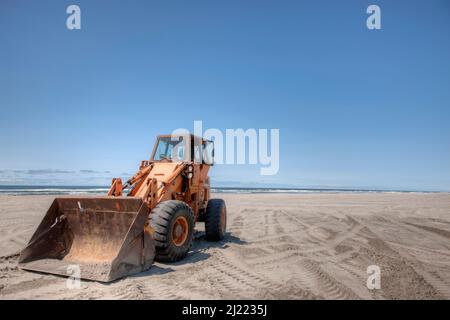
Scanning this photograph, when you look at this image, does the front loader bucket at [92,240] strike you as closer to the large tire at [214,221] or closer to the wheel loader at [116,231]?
the wheel loader at [116,231]

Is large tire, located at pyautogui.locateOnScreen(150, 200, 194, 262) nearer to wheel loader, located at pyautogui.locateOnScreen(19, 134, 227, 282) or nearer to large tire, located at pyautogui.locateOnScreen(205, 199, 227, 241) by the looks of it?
wheel loader, located at pyautogui.locateOnScreen(19, 134, 227, 282)

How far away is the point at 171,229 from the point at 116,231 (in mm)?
993

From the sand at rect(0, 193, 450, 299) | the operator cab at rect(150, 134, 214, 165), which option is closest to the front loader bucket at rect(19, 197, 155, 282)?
the sand at rect(0, 193, 450, 299)

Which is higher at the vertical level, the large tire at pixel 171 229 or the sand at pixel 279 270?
the large tire at pixel 171 229

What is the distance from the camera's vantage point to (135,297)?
14.6ft

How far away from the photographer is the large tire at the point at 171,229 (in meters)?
5.92

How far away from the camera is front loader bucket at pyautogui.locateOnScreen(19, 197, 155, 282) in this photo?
17.4 feet

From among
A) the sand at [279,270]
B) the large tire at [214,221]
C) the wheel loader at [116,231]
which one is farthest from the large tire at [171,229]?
the large tire at [214,221]

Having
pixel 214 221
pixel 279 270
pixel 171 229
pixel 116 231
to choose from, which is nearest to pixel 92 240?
pixel 116 231

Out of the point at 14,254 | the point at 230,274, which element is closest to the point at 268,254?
the point at 230,274

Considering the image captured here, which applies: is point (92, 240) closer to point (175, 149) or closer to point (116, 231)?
point (116, 231)

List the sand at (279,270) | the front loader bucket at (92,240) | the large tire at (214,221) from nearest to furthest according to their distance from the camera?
the sand at (279,270), the front loader bucket at (92,240), the large tire at (214,221)

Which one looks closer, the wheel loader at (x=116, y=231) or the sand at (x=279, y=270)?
the sand at (x=279, y=270)
